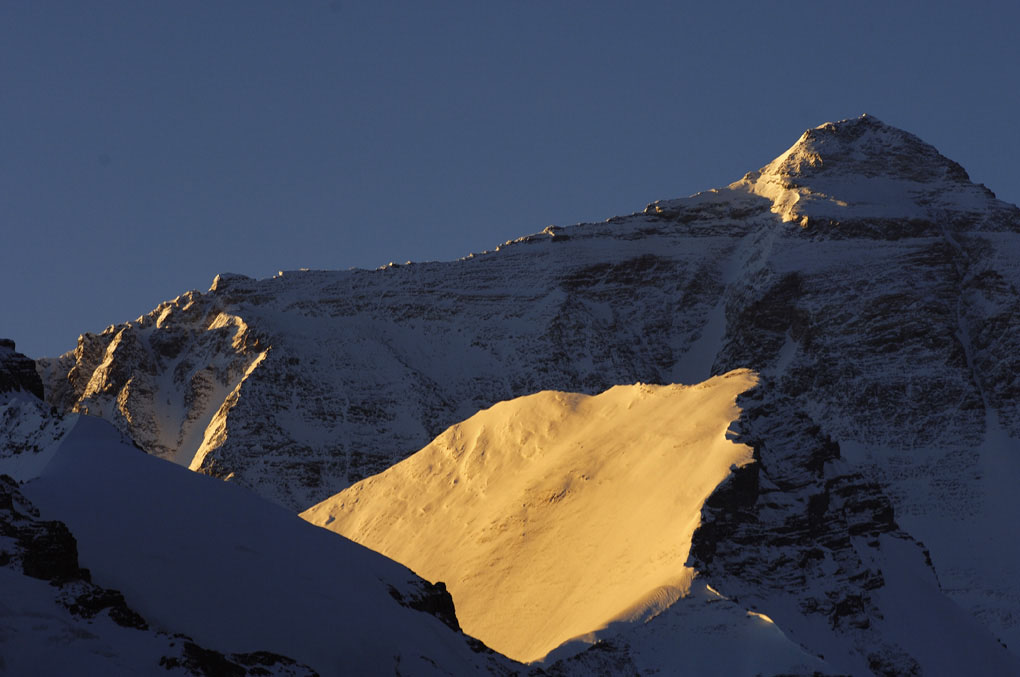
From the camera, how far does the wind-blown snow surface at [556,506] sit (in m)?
144

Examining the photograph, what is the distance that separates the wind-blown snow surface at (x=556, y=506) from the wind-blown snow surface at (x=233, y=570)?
31.2m

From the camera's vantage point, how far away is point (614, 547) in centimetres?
14888

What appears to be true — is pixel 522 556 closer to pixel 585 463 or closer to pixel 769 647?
pixel 585 463

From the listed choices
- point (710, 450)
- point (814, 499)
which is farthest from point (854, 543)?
point (710, 450)

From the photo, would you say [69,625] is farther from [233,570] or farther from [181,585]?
[233,570]

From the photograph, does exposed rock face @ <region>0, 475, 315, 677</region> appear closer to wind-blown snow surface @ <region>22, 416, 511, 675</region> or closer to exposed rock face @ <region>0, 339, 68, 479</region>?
wind-blown snow surface @ <region>22, 416, 511, 675</region>

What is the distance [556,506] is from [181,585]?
237ft

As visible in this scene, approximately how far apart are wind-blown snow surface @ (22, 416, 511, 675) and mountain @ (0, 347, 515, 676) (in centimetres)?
13

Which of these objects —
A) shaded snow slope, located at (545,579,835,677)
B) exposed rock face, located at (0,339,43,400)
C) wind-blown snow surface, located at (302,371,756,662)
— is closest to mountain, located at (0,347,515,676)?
exposed rock face, located at (0,339,43,400)

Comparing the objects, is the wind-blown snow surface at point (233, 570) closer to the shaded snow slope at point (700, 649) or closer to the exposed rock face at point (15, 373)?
the exposed rock face at point (15, 373)

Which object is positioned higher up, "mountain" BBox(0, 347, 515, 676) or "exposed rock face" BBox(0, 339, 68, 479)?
"exposed rock face" BBox(0, 339, 68, 479)

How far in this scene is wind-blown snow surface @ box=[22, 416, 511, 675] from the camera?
91.0m

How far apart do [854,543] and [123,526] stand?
7943 centimetres

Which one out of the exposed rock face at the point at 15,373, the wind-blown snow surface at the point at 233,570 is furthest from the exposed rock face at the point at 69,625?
the exposed rock face at the point at 15,373
